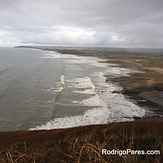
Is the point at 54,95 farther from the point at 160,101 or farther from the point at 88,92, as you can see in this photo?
the point at 160,101

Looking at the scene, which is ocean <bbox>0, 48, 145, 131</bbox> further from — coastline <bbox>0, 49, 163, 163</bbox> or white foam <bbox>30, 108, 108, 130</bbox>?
coastline <bbox>0, 49, 163, 163</bbox>

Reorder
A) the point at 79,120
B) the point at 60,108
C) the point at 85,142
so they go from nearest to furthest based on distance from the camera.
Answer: the point at 85,142 → the point at 79,120 → the point at 60,108

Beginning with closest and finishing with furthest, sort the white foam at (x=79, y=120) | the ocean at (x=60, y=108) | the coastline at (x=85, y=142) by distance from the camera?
the coastline at (x=85, y=142) → the white foam at (x=79, y=120) → the ocean at (x=60, y=108)

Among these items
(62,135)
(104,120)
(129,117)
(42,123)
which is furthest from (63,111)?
(62,135)

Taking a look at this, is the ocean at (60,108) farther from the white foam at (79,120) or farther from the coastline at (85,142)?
the coastline at (85,142)

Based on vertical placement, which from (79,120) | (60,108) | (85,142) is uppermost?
(85,142)

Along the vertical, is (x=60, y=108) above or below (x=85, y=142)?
below

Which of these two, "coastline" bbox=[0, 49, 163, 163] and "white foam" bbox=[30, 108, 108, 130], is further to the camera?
"white foam" bbox=[30, 108, 108, 130]

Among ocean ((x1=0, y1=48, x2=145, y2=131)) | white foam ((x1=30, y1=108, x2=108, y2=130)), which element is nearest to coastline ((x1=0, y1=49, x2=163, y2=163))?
ocean ((x1=0, y1=48, x2=145, y2=131))

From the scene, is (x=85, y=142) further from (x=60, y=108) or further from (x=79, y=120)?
(x=60, y=108)

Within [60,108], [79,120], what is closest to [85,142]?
[79,120]

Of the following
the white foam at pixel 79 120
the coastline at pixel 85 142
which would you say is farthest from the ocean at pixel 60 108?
the coastline at pixel 85 142
